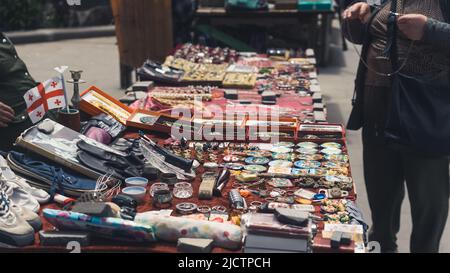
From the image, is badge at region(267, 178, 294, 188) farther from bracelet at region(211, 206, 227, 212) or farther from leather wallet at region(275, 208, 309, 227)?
leather wallet at region(275, 208, 309, 227)

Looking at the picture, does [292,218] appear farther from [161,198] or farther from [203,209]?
[161,198]

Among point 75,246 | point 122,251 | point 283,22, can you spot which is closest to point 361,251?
point 122,251

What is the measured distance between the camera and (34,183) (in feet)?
8.94

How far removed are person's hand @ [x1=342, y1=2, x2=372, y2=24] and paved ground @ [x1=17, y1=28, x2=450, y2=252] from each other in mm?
2090

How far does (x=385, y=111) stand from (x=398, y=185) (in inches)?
18.8

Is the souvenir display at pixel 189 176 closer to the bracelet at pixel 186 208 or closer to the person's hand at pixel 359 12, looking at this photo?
the bracelet at pixel 186 208

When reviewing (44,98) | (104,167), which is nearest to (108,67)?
(44,98)

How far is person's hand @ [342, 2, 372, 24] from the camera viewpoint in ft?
11.0

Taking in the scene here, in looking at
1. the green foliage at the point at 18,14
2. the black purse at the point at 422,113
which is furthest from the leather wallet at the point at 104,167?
the green foliage at the point at 18,14

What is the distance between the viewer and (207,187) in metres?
2.80

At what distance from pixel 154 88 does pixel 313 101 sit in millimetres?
1169

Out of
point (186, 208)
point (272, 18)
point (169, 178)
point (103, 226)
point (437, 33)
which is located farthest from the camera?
point (272, 18)

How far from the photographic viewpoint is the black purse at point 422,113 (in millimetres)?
3170
